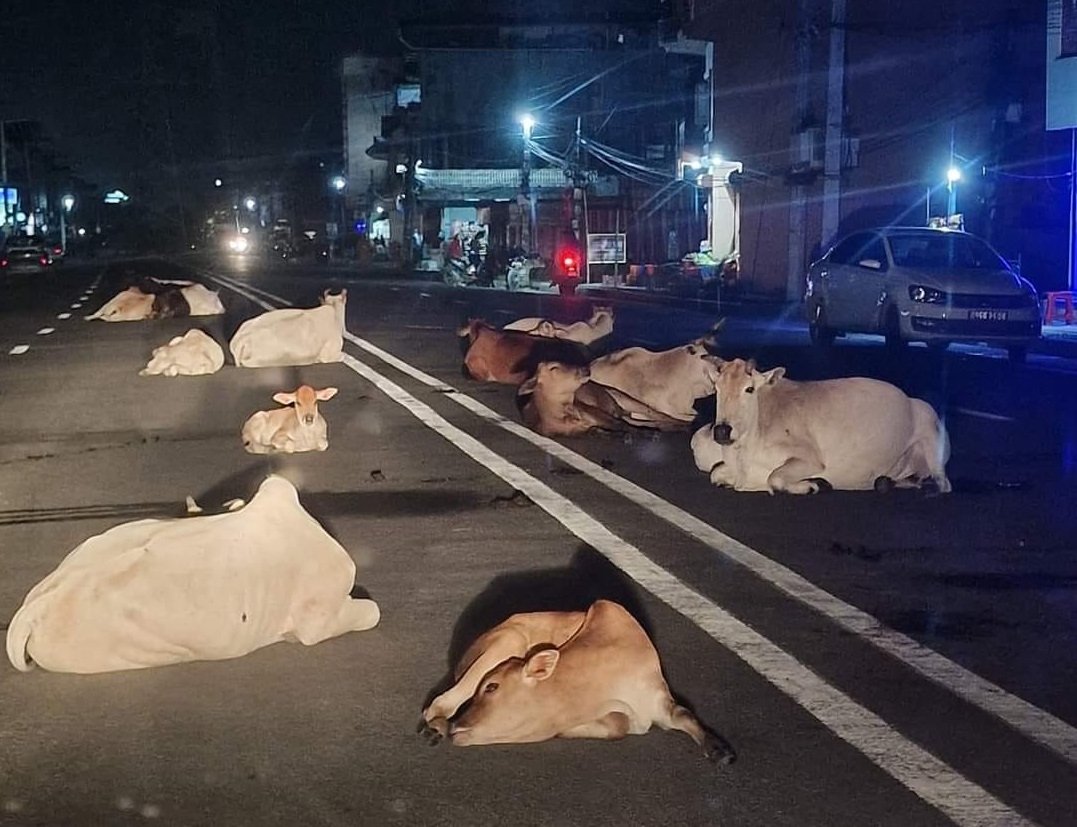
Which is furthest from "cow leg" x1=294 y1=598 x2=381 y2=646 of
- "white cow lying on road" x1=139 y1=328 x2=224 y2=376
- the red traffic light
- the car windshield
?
the red traffic light

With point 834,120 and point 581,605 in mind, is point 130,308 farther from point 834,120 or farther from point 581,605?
point 581,605

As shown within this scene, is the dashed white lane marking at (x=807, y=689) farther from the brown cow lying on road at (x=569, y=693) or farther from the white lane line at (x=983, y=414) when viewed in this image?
the white lane line at (x=983, y=414)

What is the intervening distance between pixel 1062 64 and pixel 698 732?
86.4ft

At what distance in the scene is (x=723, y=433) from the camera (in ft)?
36.4

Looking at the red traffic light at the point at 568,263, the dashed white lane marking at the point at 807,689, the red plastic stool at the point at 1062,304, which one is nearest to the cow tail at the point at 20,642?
the dashed white lane marking at the point at 807,689

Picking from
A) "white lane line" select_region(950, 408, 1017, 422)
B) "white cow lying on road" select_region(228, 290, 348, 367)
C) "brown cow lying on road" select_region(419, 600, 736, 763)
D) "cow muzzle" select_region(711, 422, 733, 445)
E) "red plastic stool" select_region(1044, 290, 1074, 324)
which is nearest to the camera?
"brown cow lying on road" select_region(419, 600, 736, 763)

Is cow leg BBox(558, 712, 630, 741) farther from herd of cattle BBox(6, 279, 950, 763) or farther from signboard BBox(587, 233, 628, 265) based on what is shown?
signboard BBox(587, 233, 628, 265)

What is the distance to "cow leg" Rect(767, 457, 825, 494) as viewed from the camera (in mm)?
10984

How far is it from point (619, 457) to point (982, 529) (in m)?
3.70

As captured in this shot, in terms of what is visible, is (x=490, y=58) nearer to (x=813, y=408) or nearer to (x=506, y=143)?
(x=506, y=143)

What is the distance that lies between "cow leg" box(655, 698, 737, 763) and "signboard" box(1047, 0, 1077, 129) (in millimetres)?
25551

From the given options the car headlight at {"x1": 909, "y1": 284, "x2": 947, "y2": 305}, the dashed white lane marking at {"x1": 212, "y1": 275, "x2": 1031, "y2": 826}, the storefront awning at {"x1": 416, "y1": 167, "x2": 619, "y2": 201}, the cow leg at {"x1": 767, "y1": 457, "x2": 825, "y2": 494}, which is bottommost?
the dashed white lane marking at {"x1": 212, "y1": 275, "x2": 1031, "y2": 826}

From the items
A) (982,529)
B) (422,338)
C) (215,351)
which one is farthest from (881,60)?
(982,529)

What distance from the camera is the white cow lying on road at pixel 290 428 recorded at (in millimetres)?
13266
